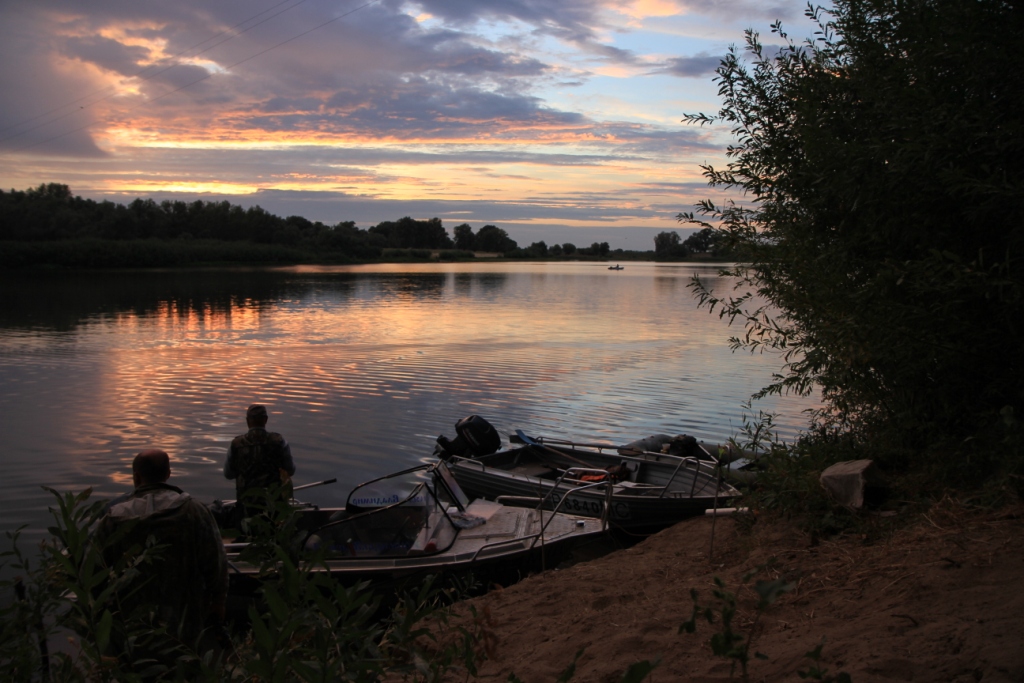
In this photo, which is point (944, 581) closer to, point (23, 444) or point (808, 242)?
point (808, 242)

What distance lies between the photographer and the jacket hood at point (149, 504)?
4.24 meters

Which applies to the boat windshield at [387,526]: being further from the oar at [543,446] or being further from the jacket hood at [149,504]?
the oar at [543,446]

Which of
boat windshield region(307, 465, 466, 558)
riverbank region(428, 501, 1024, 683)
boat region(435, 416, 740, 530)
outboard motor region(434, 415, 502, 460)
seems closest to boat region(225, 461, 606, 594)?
boat windshield region(307, 465, 466, 558)

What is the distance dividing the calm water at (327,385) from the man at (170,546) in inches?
301

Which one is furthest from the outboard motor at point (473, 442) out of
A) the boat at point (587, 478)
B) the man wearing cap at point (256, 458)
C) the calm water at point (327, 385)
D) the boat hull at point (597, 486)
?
the man wearing cap at point (256, 458)

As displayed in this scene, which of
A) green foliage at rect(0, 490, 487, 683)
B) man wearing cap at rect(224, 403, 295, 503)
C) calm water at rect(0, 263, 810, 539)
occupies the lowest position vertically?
calm water at rect(0, 263, 810, 539)

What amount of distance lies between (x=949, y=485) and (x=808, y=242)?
7.70 feet

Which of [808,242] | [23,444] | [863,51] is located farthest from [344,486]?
[863,51]

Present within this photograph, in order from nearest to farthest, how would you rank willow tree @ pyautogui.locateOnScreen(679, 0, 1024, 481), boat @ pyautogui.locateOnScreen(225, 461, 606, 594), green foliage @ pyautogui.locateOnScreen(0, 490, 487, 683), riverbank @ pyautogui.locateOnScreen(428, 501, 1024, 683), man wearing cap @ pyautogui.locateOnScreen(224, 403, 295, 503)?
green foliage @ pyautogui.locateOnScreen(0, 490, 487, 683), riverbank @ pyautogui.locateOnScreen(428, 501, 1024, 683), willow tree @ pyautogui.locateOnScreen(679, 0, 1024, 481), boat @ pyautogui.locateOnScreen(225, 461, 606, 594), man wearing cap @ pyautogui.locateOnScreen(224, 403, 295, 503)

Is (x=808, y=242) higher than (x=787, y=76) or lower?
lower

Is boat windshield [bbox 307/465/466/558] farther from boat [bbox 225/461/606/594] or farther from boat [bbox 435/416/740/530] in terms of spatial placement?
boat [bbox 435/416/740/530]

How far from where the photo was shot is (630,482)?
11.0 m

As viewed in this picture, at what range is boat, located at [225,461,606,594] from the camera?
794 centimetres

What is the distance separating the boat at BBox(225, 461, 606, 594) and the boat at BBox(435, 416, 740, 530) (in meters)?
0.56
